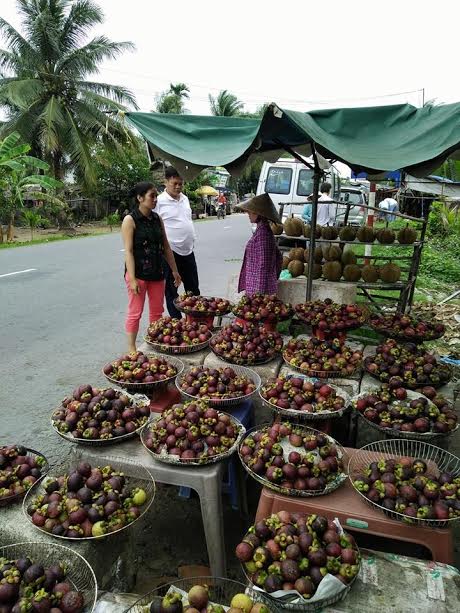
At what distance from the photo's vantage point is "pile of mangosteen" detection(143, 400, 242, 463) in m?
2.54

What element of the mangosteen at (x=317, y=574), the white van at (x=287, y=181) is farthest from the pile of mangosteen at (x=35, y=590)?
the white van at (x=287, y=181)

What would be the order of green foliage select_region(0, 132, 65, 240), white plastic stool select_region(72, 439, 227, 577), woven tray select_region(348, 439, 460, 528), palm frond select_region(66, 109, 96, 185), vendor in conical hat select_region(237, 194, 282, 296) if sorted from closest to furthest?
white plastic stool select_region(72, 439, 227, 577) < woven tray select_region(348, 439, 460, 528) < vendor in conical hat select_region(237, 194, 282, 296) < green foliage select_region(0, 132, 65, 240) < palm frond select_region(66, 109, 96, 185)

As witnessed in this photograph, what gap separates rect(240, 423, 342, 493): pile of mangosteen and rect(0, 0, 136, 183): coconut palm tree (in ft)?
59.9

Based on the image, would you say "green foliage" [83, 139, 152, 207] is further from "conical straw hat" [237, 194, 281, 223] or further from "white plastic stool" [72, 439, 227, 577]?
"white plastic stool" [72, 439, 227, 577]

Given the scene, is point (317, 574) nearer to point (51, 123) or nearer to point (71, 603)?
point (71, 603)

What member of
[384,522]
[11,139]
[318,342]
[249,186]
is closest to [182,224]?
[318,342]

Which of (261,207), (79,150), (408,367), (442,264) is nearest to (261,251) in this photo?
(261,207)

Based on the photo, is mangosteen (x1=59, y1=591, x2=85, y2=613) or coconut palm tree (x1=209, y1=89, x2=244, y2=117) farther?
coconut palm tree (x1=209, y1=89, x2=244, y2=117)

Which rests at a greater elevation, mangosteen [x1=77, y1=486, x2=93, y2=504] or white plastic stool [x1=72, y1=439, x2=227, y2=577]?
mangosteen [x1=77, y1=486, x2=93, y2=504]

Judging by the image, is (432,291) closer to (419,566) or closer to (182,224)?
(182,224)

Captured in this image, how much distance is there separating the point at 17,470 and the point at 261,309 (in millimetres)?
2513

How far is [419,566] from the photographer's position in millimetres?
2068

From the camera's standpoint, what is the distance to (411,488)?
225 cm

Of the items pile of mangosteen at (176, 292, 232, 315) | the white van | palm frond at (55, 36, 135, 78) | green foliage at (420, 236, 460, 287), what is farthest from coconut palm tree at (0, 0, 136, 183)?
pile of mangosteen at (176, 292, 232, 315)
